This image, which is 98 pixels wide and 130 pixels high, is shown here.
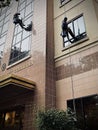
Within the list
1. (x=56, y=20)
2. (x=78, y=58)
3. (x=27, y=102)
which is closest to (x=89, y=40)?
(x=78, y=58)

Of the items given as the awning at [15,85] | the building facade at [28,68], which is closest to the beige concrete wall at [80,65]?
the building facade at [28,68]

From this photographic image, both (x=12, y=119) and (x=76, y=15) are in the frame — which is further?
(x=76, y=15)

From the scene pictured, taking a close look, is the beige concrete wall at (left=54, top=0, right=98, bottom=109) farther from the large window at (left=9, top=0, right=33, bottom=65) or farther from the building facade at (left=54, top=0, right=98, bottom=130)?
the large window at (left=9, top=0, right=33, bottom=65)

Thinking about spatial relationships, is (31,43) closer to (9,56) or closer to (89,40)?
(9,56)

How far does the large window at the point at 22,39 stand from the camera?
32.5 ft

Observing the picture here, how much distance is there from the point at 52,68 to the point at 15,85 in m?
1.99

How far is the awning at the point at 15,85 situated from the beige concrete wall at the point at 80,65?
4.48 feet

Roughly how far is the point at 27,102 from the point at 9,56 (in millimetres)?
4121

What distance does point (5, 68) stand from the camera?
1039 cm

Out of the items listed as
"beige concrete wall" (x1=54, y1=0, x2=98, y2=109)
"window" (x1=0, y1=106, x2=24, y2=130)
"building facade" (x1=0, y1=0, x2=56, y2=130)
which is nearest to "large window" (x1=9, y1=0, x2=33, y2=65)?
"building facade" (x1=0, y1=0, x2=56, y2=130)

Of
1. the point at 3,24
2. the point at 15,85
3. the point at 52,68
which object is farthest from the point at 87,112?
the point at 3,24

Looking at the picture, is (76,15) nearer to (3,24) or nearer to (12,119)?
(12,119)

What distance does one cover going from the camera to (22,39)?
34.7 feet

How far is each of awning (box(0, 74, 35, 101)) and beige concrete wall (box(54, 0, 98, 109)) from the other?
4.48 feet
